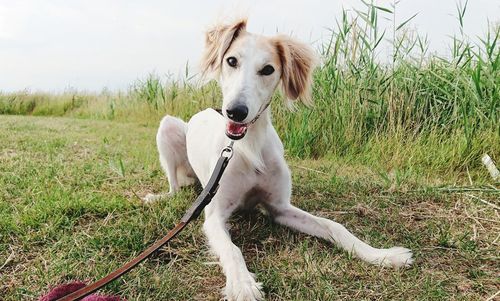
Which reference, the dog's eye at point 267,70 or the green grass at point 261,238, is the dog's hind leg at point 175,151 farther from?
the dog's eye at point 267,70

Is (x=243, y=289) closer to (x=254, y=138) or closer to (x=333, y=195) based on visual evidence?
(x=254, y=138)

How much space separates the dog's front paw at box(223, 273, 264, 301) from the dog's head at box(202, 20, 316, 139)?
742 millimetres

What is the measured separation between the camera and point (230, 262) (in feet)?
7.20

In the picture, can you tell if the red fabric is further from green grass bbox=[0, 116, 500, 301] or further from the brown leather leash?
green grass bbox=[0, 116, 500, 301]

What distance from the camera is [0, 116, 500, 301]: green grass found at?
2164 millimetres

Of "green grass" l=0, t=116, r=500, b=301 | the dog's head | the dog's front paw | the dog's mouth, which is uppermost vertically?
the dog's head

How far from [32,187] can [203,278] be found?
1.96 metres

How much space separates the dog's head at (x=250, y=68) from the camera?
2.35 m

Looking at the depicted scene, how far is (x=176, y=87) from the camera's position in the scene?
8828 mm

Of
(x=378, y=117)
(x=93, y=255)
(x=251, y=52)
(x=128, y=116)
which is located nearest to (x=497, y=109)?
(x=378, y=117)

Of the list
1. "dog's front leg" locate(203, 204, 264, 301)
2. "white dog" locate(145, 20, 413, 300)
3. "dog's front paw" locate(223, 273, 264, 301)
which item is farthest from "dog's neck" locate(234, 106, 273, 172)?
"dog's front paw" locate(223, 273, 264, 301)

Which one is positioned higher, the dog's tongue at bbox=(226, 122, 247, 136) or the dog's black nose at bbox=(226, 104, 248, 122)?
the dog's black nose at bbox=(226, 104, 248, 122)

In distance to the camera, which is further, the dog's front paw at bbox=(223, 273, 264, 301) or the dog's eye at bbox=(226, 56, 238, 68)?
the dog's eye at bbox=(226, 56, 238, 68)

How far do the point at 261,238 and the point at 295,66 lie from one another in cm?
101
